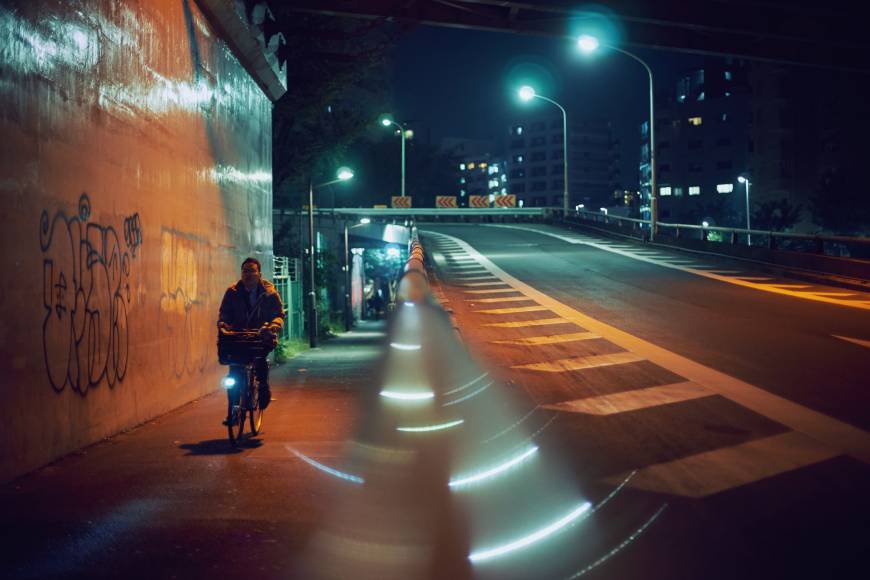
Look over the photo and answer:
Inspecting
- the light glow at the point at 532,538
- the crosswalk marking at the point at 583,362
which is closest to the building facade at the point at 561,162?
the crosswalk marking at the point at 583,362

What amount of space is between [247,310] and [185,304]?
404 centimetres

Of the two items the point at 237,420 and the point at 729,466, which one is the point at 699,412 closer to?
the point at 729,466

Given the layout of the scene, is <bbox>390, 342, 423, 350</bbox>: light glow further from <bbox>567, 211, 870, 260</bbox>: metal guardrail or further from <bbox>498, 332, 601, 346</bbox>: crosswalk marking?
<bbox>567, 211, 870, 260</bbox>: metal guardrail

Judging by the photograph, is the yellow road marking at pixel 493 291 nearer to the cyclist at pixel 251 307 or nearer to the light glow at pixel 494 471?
the cyclist at pixel 251 307

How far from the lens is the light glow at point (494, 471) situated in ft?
23.0

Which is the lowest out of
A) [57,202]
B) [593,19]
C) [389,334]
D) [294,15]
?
[389,334]

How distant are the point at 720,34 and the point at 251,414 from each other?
774 inches

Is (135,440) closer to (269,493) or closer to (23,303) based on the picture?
(23,303)

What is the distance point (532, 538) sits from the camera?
18.0ft

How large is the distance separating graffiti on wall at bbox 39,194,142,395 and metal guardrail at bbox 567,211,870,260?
66.2 ft

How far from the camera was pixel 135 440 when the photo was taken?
9.38 metres

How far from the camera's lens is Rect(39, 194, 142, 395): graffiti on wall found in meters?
7.78

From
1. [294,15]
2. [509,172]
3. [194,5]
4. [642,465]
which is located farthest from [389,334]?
[509,172]

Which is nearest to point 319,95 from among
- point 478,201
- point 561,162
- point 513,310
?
point 513,310
